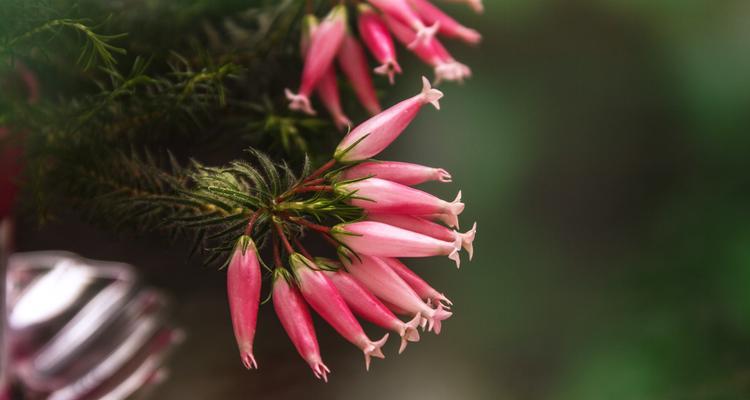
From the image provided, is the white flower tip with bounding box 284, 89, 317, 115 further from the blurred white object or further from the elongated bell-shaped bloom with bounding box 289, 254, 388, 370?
the blurred white object

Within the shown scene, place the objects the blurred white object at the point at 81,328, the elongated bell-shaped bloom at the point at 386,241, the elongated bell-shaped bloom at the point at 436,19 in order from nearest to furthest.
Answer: the elongated bell-shaped bloom at the point at 386,241 < the elongated bell-shaped bloom at the point at 436,19 < the blurred white object at the point at 81,328

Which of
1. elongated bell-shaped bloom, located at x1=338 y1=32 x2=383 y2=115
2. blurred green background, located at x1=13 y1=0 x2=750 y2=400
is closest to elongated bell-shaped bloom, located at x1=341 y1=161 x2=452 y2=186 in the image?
elongated bell-shaped bloom, located at x1=338 y1=32 x2=383 y2=115

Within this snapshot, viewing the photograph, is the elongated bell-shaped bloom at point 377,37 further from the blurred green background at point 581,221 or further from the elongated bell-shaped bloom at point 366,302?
the blurred green background at point 581,221

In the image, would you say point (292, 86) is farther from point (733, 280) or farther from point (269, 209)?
point (733, 280)

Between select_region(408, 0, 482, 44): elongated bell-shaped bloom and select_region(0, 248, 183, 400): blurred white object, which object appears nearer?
select_region(408, 0, 482, 44): elongated bell-shaped bloom

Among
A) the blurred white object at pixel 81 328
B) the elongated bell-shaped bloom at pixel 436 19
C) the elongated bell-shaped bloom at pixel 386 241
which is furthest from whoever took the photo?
the blurred white object at pixel 81 328

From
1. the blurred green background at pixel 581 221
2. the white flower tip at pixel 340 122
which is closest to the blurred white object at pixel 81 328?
the blurred green background at pixel 581 221

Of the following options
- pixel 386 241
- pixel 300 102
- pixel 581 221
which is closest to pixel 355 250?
pixel 386 241
